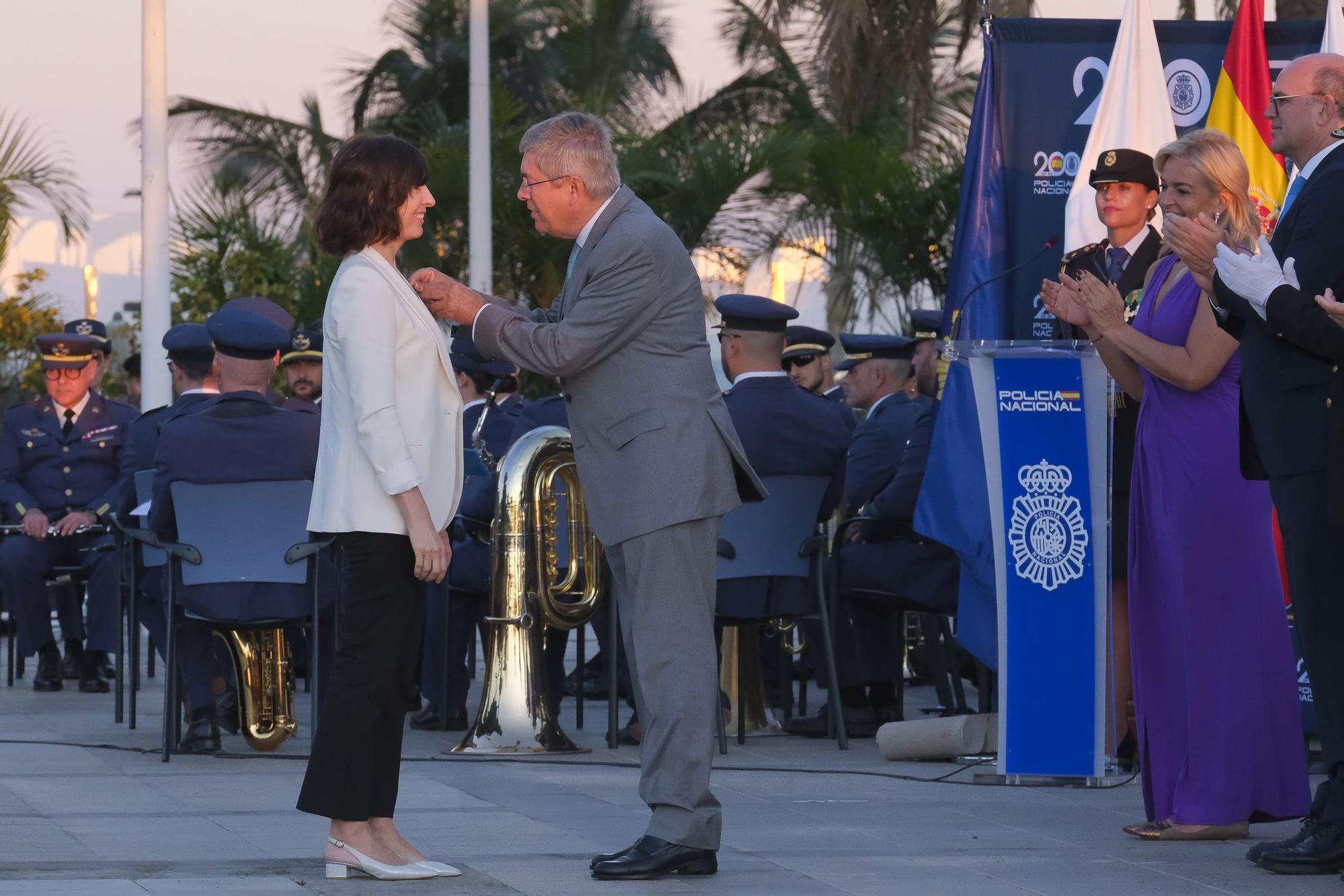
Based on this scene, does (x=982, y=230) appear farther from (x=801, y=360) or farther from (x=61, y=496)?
(x=61, y=496)

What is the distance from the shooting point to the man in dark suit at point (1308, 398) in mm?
4969

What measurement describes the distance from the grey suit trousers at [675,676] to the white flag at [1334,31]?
417cm

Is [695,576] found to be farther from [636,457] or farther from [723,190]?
[723,190]

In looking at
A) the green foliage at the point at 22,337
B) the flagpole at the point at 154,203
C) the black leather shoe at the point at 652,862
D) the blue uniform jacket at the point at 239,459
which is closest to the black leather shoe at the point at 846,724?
the blue uniform jacket at the point at 239,459

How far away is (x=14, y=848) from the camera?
5.43 m

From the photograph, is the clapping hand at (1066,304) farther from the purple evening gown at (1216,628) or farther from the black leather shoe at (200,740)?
the black leather shoe at (200,740)

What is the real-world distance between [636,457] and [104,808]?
2.38m

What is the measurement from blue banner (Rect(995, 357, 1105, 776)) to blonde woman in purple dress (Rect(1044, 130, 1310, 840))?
63cm

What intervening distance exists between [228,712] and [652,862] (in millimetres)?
4034

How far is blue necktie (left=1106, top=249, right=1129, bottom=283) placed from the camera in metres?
6.79

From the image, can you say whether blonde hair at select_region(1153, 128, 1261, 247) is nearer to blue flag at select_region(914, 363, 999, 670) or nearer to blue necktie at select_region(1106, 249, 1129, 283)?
blue necktie at select_region(1106, 249, 1129, 283)

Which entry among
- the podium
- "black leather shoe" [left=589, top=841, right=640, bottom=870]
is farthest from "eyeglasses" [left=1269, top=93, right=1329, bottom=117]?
"black leather shoe" [left=589, top=841, right=640, bottom=870]

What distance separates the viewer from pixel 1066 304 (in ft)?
18.7

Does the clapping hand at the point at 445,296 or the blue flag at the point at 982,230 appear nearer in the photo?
the clapping hand at the point at 445,296
